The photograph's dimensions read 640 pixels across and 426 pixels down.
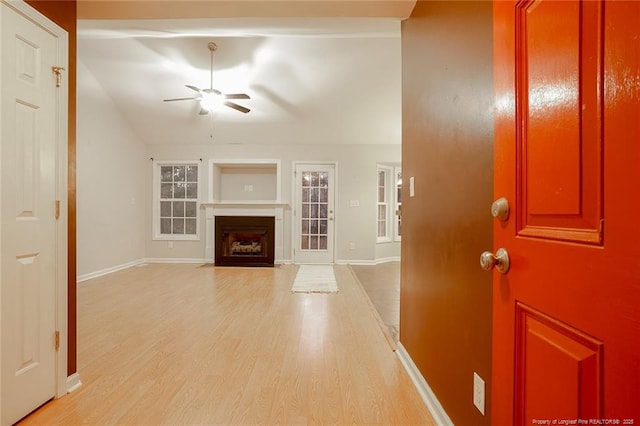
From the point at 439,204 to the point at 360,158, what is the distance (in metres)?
4.70

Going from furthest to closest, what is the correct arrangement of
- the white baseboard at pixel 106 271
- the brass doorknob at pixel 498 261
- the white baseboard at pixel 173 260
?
the white baseboard at pixel 173 260, the white baseboard at pixel 106 271, the brass doorknob at pixel 498 261

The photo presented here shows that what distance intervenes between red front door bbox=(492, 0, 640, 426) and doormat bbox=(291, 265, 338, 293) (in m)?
3.17

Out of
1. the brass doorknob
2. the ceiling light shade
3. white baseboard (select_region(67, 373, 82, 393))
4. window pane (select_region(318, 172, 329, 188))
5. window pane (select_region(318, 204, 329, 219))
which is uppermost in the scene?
the ceiling light shade

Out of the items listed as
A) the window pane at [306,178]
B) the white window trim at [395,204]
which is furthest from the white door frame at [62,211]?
the white window trim at [395,204]

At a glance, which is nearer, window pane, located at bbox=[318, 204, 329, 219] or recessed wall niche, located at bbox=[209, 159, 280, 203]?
window pane, located at bbox=[318, 204, 329, 219]

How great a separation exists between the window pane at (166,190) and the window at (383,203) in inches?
170

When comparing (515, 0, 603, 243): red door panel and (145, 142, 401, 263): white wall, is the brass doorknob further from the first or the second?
(145, 142, 401, 263): white wall

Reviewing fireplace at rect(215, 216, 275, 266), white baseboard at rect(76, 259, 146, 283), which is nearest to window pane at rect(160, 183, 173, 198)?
fireplace at rect(215, 216, 275, 266)

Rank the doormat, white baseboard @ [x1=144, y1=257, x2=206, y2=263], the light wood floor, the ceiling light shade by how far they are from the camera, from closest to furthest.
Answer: the light wood floor, the ceiling light shade, the doormat, white baseboard @ [x1=144, y1=257, x2=206, y2=263]

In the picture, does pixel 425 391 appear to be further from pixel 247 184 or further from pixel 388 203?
pixel 247 184

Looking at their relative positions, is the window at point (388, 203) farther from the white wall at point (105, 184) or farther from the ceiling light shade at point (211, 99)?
the white wall at point (105, 184)

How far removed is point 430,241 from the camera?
162 cm

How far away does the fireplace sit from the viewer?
5797 mm

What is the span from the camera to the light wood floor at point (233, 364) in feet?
5.00
